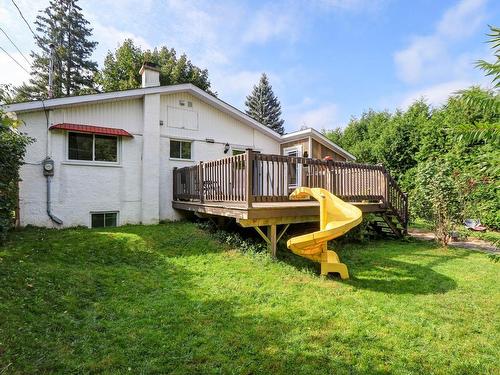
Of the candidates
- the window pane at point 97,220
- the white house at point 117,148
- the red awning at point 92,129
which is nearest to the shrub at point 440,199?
the white house at point 117,148

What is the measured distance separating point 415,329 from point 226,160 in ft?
15.0

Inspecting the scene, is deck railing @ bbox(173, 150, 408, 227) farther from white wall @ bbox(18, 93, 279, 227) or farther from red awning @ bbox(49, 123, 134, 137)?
red awning @ bbox(49, 123, 134, 137)

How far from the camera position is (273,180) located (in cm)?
640

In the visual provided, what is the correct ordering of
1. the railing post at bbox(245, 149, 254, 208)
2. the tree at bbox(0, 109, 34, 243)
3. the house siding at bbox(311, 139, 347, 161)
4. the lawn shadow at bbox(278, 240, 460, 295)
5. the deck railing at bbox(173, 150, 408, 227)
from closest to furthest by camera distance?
1. the tree at bbox(0, 109, 34, 243)
2. the lawn shadow at bbox(278, 240, 460, 295)
3. the railing post at bbox(245, 149, 254, 208)
4. the deck railing at bbox(173, 150, 408, 227)
5. the house siding at bbox(311, 139, 347, 161)

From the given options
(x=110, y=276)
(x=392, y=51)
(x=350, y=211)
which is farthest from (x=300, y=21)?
(x=110, y=276)

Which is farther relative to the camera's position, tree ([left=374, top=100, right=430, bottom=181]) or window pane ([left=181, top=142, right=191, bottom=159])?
tree ([left=374, top=100, right=430, bottom=181])

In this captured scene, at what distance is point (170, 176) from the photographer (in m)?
9.65

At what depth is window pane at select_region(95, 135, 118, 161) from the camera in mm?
8594

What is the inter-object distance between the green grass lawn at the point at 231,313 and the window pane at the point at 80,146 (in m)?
2.87

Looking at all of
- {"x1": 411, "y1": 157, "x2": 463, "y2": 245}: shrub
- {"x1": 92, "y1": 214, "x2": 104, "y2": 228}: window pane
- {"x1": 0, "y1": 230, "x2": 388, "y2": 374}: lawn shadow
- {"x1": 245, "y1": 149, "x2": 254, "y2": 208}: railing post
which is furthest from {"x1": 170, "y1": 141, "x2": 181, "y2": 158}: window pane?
{"x1": 411, "y1": 157, "x2": 463, "y2": 245}: shrub

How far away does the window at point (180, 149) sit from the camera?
9.79 metres

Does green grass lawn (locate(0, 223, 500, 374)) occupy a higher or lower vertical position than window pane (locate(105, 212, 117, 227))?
lower

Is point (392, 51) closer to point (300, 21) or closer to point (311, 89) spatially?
point (300, 21)

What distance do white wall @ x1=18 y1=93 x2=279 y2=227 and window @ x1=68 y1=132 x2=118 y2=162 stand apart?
0.64ft
